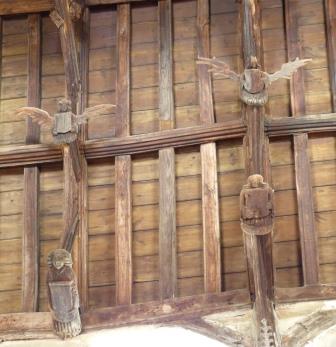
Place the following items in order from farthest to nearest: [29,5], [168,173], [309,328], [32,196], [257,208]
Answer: [29,5] → [32,196] → [168,173] → [309,328] → [257,208]

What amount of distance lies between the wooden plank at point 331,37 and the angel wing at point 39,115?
1636mm

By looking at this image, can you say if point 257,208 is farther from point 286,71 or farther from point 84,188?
point 84,188

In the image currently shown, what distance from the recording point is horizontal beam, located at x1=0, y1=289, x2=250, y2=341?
4770 millimetres

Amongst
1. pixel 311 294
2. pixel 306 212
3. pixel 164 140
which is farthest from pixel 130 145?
pixel 311 294

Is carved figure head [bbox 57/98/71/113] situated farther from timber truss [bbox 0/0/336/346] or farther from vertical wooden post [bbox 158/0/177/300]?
vertical wooden post [bbox 158/0/177/300]

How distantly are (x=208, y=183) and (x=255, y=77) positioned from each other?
0.67 meters

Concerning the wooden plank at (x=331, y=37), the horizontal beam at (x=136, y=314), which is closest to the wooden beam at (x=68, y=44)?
the horizontal beam at (x=136, y=314)

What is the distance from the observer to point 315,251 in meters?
4.82

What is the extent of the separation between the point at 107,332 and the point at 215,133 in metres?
1.28

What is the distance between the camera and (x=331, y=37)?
519cm

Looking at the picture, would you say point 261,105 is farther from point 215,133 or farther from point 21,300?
point 21,300

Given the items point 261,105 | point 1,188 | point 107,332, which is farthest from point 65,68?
point 107,332

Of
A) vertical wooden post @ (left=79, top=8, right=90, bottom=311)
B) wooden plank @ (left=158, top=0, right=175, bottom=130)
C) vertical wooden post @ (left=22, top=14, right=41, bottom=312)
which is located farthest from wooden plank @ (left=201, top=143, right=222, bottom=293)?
vertical wooden post @ (left=22, top=14, right=41, bottom=312)

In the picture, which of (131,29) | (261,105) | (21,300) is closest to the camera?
(261,105)
